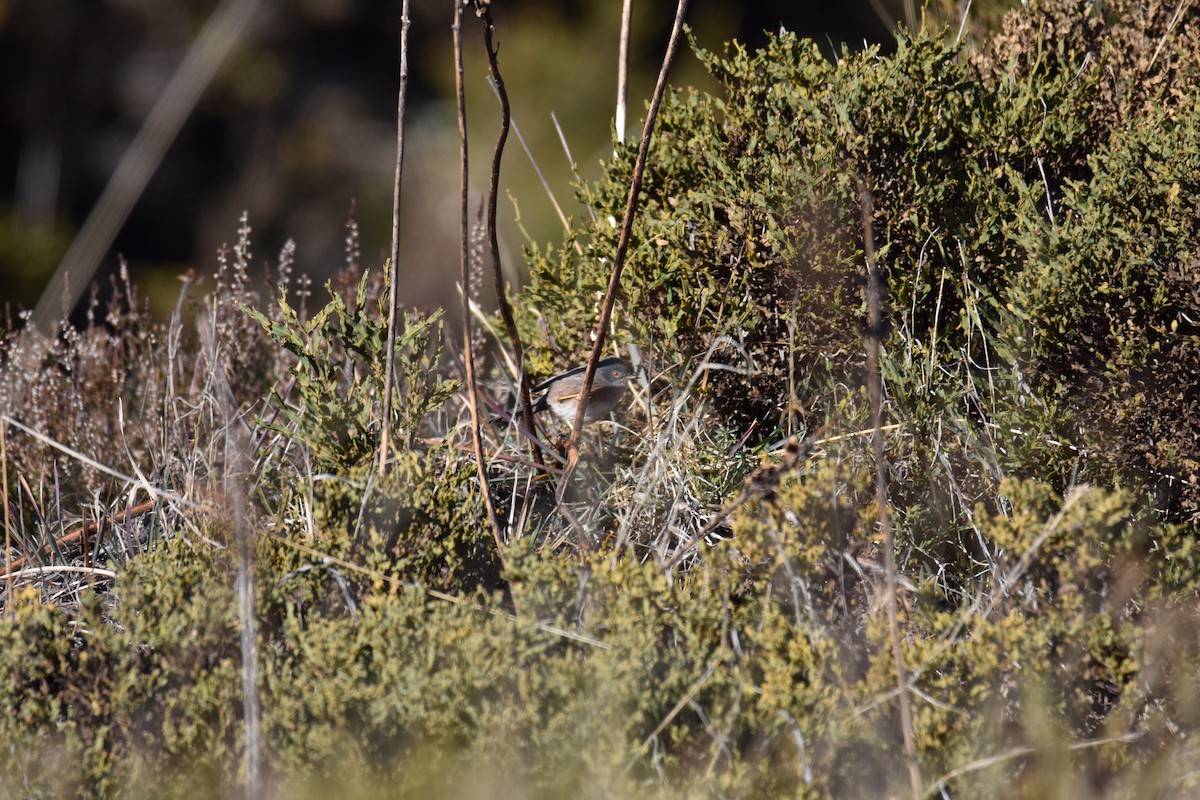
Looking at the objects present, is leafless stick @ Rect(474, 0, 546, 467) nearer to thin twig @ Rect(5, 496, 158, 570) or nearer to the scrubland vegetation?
the scrubland vegetation

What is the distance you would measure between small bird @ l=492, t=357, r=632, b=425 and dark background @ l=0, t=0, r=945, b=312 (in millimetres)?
7296

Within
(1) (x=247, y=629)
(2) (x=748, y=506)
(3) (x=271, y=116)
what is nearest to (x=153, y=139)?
(3) (x=271, y=116)

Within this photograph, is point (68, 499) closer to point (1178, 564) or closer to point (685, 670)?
point (685, 670)

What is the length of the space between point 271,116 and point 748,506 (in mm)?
12226

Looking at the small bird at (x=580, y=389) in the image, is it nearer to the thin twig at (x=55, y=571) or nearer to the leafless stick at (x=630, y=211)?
the leafless stick at (x=630, y=211)

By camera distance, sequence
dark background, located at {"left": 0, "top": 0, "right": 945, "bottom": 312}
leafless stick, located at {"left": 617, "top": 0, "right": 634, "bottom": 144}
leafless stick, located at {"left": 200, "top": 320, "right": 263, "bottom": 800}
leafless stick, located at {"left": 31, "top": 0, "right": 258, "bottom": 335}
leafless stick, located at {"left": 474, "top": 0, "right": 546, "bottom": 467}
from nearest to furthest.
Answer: leafless stick, located at {"left": 200, "top": 320, "right": 263, "bottom": 800}, leafless stick, located at {"left": 474, "top": 0, "right": 546, "bottom": 467}, leafless stick, located at {"left": 617, "top": 0, "right": 634, "bottom": 144}, leafless stick, located at {"left": 31, "top": 0, "right": 258, "bottom": 335}, dark background, located at {"left": 0, "top": 0, "right": 945, "bottom": 312}

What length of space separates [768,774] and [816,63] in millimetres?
1843

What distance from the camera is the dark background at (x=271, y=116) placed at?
11.1 meters

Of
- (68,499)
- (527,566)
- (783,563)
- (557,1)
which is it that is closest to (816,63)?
(783,563)

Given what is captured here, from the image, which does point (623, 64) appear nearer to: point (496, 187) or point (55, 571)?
point (496, 187)

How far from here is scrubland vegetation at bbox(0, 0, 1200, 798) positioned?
196cm

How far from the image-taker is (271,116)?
13148mm

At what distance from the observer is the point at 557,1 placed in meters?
11.5

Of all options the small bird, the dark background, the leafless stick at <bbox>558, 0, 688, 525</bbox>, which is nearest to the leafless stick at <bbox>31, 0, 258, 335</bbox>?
the dark background
